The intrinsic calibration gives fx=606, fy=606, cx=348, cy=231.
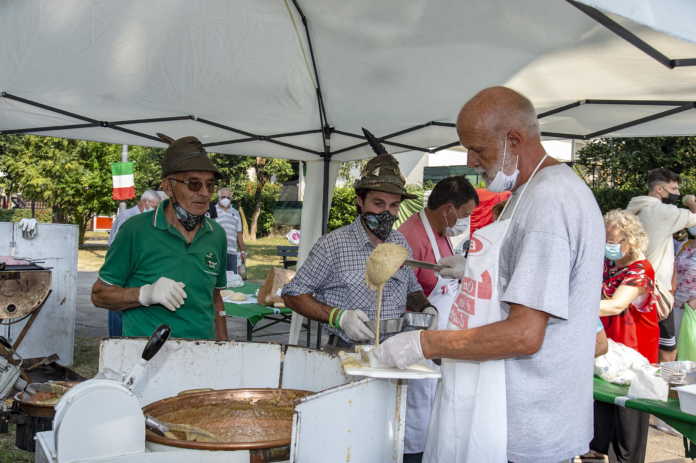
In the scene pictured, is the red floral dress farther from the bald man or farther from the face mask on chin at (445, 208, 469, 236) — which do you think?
the bald man

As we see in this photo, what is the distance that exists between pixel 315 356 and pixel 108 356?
0.74 meters

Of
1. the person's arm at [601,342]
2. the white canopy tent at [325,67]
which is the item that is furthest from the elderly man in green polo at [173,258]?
the person's arm at [601,342]

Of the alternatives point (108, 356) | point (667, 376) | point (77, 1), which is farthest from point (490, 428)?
point (77, 1)

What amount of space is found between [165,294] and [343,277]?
839 mm

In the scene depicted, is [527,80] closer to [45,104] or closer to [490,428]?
[490,428]

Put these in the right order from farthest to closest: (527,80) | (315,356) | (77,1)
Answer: (527,80)
(77,1)
(315,356)

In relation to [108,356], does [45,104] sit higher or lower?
higher

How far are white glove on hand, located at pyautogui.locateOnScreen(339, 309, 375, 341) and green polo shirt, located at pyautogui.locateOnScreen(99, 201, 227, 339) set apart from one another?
0.74 m

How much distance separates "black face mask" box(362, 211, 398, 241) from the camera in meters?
3.05

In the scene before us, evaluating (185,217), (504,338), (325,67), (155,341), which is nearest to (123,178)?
(325,67)

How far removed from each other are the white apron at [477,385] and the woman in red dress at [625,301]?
7.18 ft

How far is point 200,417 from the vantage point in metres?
2.07

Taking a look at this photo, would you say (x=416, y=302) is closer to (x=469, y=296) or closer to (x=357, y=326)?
(x=357, y=326)

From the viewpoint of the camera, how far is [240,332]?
842 cm
